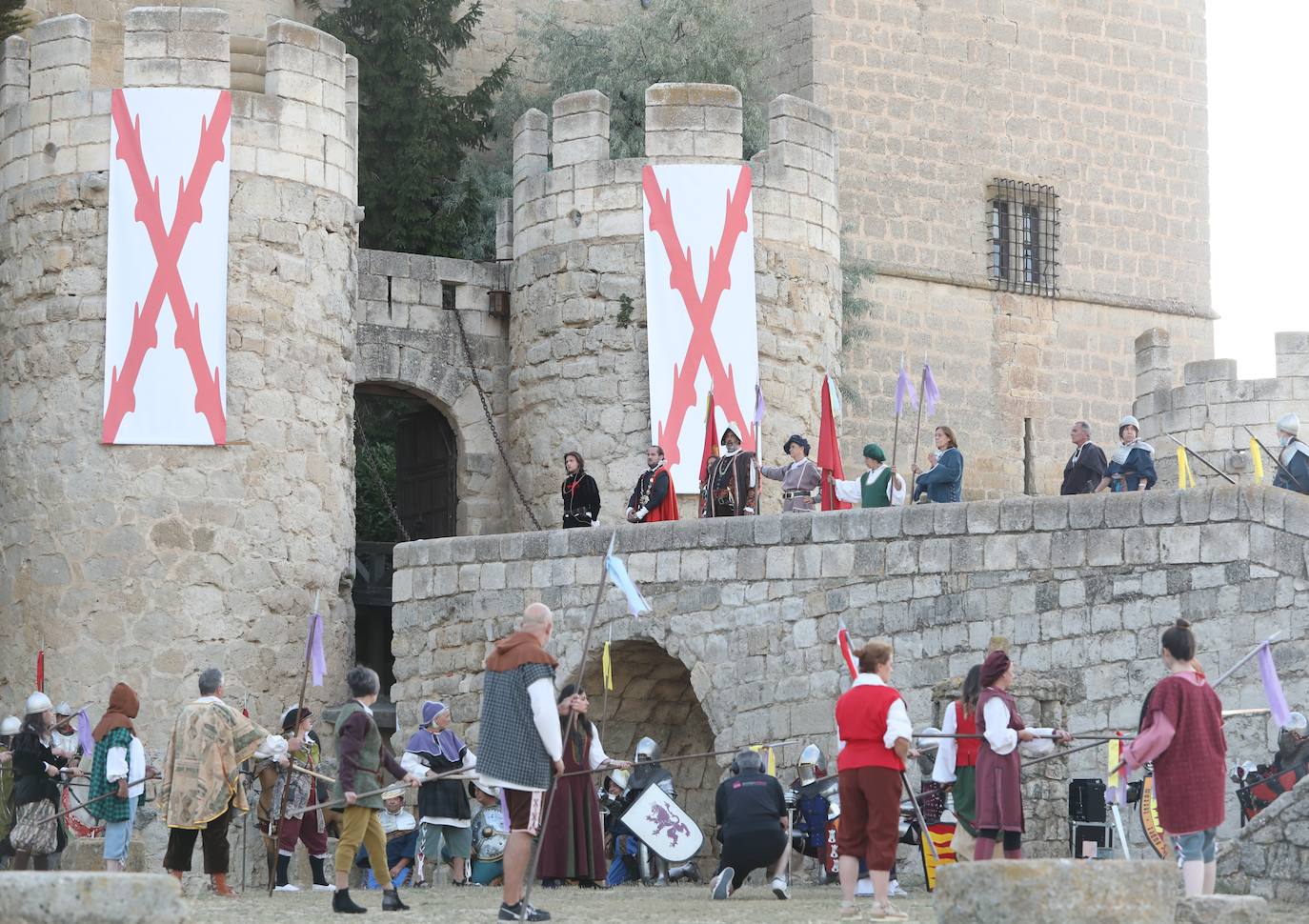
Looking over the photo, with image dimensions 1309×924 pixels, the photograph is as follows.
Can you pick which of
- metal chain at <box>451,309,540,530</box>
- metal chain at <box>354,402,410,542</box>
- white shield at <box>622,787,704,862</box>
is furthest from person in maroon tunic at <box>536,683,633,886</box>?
metal chain at <box>354,402,410,542</box>

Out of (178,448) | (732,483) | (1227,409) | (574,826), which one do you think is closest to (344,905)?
(574,826)

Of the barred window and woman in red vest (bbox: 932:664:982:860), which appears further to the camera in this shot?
the barred window

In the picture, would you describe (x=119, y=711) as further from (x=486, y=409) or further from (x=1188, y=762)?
(x=486, y=409)

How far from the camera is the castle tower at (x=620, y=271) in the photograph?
19.1m

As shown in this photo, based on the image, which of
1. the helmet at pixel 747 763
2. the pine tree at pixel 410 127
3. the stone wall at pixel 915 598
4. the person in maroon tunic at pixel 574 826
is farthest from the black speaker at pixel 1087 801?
the pine tree at pixel 410 127

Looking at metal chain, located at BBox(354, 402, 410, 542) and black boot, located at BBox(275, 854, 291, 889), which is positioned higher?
metal chain, located at BBox(354, 402, 410, 542)

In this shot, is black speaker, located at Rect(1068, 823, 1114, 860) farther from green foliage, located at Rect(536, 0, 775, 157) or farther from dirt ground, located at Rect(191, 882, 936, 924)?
green foliage, located at Rect(536, 0, 775, 157)

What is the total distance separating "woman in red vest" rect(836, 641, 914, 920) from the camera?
10.2 metres

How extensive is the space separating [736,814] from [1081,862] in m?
4.50

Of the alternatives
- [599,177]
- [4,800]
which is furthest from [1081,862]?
[599,177]

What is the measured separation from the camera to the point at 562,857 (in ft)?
41.2

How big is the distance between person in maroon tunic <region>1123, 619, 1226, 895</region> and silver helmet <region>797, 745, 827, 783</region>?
4.66m

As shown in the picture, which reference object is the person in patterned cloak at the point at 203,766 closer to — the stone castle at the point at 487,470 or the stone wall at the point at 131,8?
the stone castle at the point at 487,470

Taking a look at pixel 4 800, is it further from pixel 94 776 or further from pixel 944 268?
pixel 944 268
